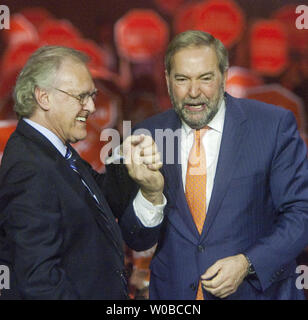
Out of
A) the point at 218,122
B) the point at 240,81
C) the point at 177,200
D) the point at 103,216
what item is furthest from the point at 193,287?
the point at 240,81

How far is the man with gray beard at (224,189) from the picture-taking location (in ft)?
5.52

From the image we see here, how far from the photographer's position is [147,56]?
246cm

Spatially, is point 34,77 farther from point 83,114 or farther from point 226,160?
point 226,160

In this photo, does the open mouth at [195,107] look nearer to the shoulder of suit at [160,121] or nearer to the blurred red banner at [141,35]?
the shoulder of suit at [160,121]

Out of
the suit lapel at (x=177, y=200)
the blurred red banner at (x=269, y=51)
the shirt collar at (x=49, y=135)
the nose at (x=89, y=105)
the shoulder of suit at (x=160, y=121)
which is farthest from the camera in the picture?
the blurred red banner at (x=269, y=51)

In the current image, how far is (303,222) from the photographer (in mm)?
1670

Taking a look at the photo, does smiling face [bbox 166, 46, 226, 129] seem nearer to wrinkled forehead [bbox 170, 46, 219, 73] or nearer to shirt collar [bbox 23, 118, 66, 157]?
wrinkled forehead [bbox 170, 46, 219, 73]

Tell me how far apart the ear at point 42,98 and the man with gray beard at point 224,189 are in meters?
0.52

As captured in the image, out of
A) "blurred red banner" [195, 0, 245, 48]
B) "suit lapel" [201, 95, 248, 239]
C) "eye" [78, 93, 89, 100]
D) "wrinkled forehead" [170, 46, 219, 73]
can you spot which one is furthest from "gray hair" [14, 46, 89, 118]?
"blurred red banner" [195, 0, 245, 48]

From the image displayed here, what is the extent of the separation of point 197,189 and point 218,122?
30 centimetres

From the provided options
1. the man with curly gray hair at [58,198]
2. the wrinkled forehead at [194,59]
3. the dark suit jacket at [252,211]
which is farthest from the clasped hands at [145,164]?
the wrinkled forehead at [194,59]

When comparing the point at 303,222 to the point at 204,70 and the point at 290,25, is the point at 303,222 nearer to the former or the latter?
the point at 204,70

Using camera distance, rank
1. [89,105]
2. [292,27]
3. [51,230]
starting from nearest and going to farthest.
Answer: [51,230] → [89,105] → [292,27]

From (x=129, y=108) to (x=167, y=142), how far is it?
69 cm
